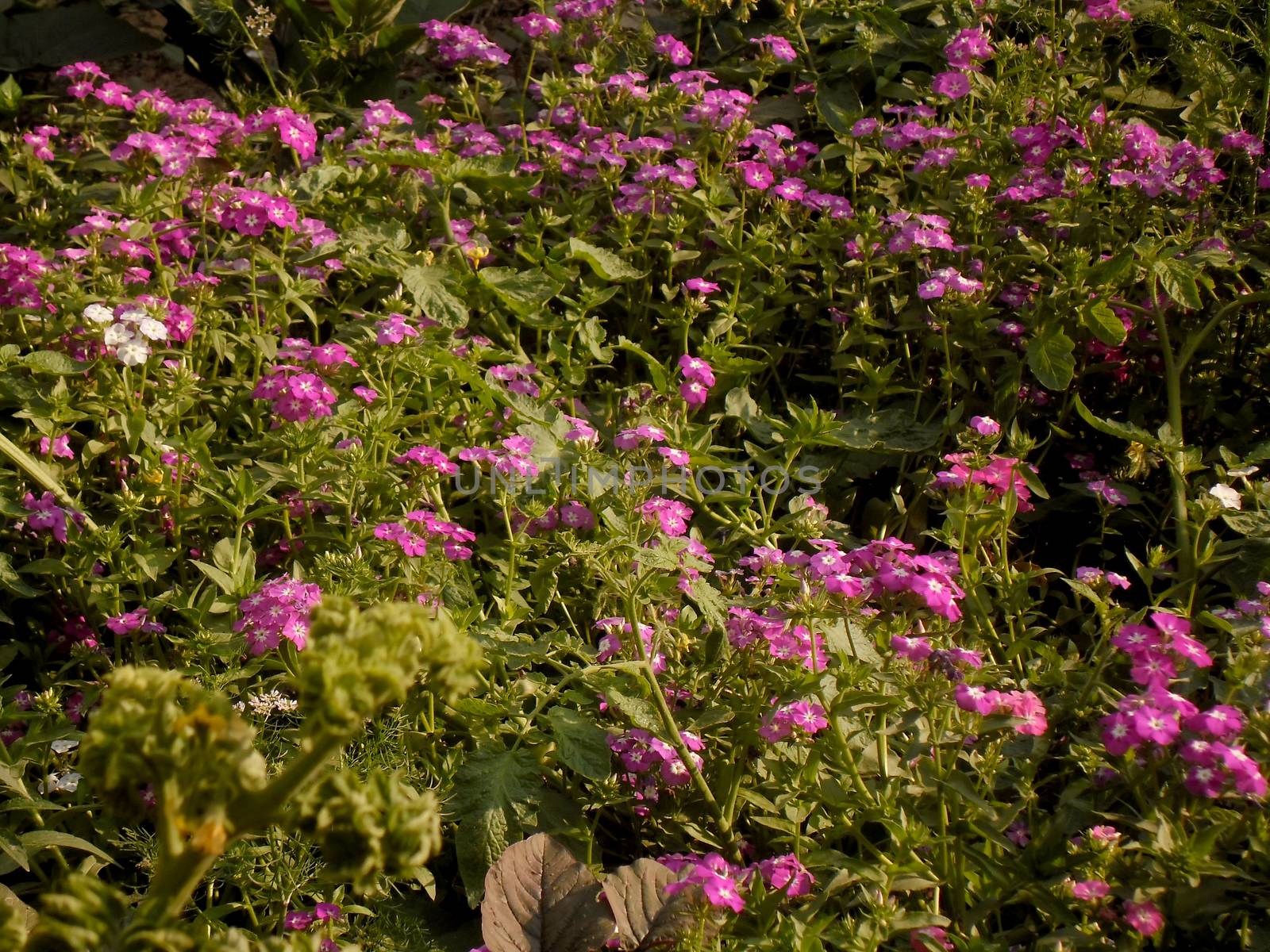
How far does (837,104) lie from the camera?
3.54 metres

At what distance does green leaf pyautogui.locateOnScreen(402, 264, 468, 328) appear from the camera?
8.79ft

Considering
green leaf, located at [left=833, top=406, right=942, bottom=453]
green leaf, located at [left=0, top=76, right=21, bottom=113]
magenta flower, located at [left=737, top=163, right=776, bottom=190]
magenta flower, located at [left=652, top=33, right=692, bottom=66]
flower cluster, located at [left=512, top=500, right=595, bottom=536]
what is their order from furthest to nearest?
green leaf, located at [left=0, top=76, right=21, bottom=113] < magenta flower, located at [left=652, top=33, right=692, bottom=66] < magenta flower, located at [left=737, top=163, right=776, bottom=190] < green leaf, located at [left=833, top=406, right=942, bottom=453] < flower cluster, located at [left=512, top=500, right=595, bottom=536]

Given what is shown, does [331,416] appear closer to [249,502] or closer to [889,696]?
[249,502]

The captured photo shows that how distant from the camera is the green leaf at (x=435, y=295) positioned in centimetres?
268

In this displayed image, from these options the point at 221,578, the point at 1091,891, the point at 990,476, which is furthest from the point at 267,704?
the point at 990,476

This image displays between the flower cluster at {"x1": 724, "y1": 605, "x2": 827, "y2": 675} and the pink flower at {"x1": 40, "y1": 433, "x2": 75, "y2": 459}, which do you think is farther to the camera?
the pink flower at {"x1": 40, "y1": 433, "x2": 75, "y2": 459}

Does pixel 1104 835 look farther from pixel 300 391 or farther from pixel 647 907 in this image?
pixel 300 391

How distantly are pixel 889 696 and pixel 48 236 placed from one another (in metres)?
2.50

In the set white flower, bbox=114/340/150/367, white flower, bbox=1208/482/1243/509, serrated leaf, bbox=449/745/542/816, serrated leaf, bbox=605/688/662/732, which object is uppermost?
white flower, bbox=114/340/150/367

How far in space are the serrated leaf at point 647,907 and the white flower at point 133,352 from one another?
1.27 metres

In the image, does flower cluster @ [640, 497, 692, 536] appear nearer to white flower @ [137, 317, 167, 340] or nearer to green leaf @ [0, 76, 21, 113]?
white flower @ [137, 317, 167, 340]

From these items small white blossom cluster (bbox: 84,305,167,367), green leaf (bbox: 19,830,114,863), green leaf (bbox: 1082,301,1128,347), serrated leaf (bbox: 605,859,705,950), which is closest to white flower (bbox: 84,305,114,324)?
small white blossom cluster (bbox: 84,305,167,367)

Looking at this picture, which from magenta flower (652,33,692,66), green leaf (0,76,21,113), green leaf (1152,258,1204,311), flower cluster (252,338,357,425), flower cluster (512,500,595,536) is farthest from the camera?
green leaf (0,76,21,113)

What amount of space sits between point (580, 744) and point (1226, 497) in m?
1.17
